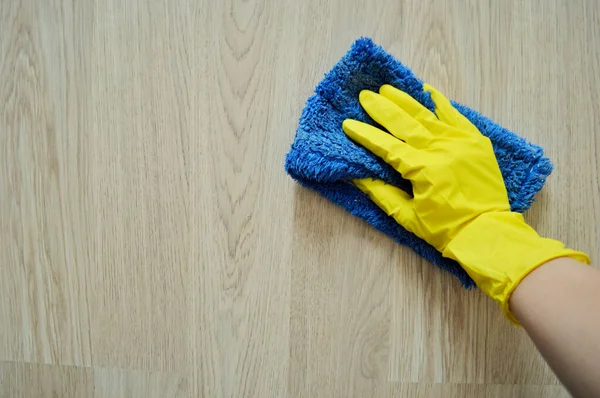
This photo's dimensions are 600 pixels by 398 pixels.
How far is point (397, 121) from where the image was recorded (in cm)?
56

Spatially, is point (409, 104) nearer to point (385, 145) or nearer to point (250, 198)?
point (385, 145)

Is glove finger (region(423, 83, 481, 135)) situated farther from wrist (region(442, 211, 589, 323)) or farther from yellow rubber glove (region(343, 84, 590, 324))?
wrist (region(442, 211, 589, 323))

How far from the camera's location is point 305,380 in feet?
1.97

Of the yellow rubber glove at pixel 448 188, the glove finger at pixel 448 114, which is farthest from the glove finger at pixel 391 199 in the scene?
the glove finger at pixel 448 114

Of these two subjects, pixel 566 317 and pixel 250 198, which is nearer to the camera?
pixel 566 317

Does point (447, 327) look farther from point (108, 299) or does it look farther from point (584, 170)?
point (108, 299)

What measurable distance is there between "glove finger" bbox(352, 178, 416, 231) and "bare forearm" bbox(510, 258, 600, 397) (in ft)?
0.50

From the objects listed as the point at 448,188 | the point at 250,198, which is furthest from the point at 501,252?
the point at 250,198

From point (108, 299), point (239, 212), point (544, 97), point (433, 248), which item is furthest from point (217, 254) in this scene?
point (544, 97)

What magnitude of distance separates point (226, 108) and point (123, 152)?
0.54ft

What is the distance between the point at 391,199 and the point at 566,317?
0.23 meters

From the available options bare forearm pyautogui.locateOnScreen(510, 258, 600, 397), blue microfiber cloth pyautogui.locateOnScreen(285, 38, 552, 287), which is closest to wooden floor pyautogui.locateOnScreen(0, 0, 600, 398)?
blue microfiber cloth pyautogui.locateOnScreen(285, 38, 552, 287)

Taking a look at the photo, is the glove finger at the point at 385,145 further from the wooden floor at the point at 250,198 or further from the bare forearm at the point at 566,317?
the bare forearm at the point at 566,317

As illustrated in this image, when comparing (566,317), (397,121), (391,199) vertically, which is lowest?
(566,317)
